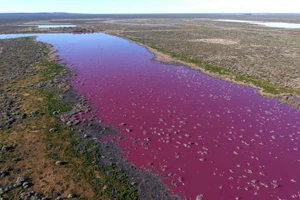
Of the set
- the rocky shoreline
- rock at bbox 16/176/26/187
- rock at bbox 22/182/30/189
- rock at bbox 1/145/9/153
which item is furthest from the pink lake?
rock at bbox 1/145/9/153

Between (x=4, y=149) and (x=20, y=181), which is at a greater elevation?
(x=4, y=149)

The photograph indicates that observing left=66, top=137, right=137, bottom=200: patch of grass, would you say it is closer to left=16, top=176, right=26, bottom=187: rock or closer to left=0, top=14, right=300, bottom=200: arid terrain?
left=0, top=14, right=300, bottom=200: arid terrain

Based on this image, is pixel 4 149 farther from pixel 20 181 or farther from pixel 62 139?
pixel 20 181

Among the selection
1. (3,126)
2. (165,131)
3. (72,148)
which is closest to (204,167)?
(165,131)

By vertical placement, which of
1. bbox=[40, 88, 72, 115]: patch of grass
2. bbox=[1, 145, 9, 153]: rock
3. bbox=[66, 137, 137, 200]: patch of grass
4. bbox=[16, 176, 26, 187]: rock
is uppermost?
bbox=[40, 88, 72, 115]: patch of grass

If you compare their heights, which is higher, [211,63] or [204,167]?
[211,63]

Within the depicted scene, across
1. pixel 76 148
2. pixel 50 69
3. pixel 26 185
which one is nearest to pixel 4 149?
pixel 26 185

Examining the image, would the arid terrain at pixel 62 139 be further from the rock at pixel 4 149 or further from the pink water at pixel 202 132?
the pink water at pixel 202 132

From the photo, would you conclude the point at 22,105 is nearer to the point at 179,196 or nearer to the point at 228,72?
the point at 179,196
